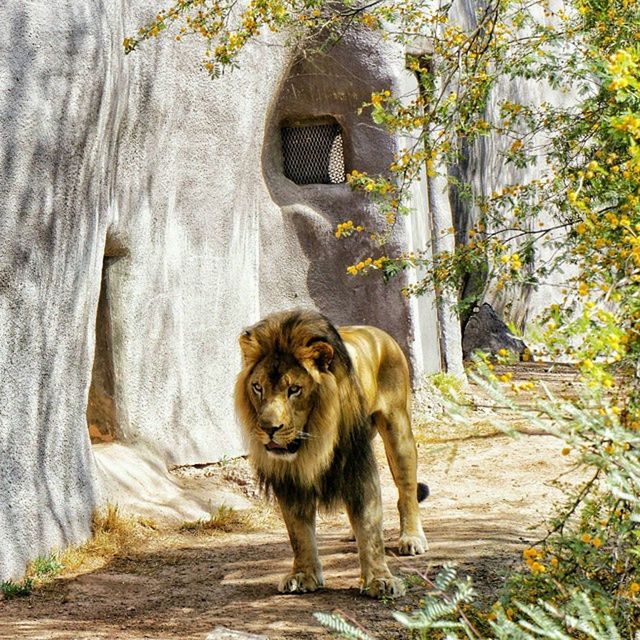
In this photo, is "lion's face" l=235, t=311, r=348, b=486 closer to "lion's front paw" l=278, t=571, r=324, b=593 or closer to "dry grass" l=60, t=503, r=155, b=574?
"lion's front paw" l=278, t=571, r=324, b=593

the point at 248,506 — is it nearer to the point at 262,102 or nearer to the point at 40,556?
the point at 40,556

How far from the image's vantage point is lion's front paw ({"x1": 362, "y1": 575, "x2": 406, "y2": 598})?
5758 mm

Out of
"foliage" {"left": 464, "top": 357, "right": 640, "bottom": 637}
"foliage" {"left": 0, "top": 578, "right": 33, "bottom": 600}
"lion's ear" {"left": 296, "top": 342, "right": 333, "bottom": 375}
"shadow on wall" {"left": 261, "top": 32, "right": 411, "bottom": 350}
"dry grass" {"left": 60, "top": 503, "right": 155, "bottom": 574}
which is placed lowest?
"foliage" {"left": 0, "top": 578, "right": 33, "bottom": 600}

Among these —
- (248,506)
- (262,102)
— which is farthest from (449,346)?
(248,506)

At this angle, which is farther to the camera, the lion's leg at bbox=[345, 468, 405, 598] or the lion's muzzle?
the lion's leg at bbox=[345, 468, 405, 598]

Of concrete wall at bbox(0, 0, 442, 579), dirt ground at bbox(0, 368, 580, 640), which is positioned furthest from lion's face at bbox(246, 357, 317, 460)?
concrete wall at bbox(0, 0, 442, 579)

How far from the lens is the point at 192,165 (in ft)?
30.8

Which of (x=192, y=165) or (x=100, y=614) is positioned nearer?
(x=100, y=614)

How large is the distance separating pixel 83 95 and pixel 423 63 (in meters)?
6.50

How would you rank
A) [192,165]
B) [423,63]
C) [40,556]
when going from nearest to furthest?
[40,556], [192,165], [423,63]

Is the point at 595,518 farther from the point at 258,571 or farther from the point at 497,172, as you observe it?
the point at 497,172

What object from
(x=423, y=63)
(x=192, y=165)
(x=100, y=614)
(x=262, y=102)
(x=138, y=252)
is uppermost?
(x=423, y=63)

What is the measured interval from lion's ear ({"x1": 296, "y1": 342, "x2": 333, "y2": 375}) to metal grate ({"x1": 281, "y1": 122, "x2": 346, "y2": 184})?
6544mm

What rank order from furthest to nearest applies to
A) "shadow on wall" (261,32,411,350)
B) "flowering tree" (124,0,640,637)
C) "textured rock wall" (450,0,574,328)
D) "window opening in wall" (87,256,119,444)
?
1. "textured rock wall" (450,0,574,328)
2. "shadow on wall" (261,32,411,350)
3. "window opening in wall" (87,256,119,444)
4. "flowering tree" (124,0,640,637)
